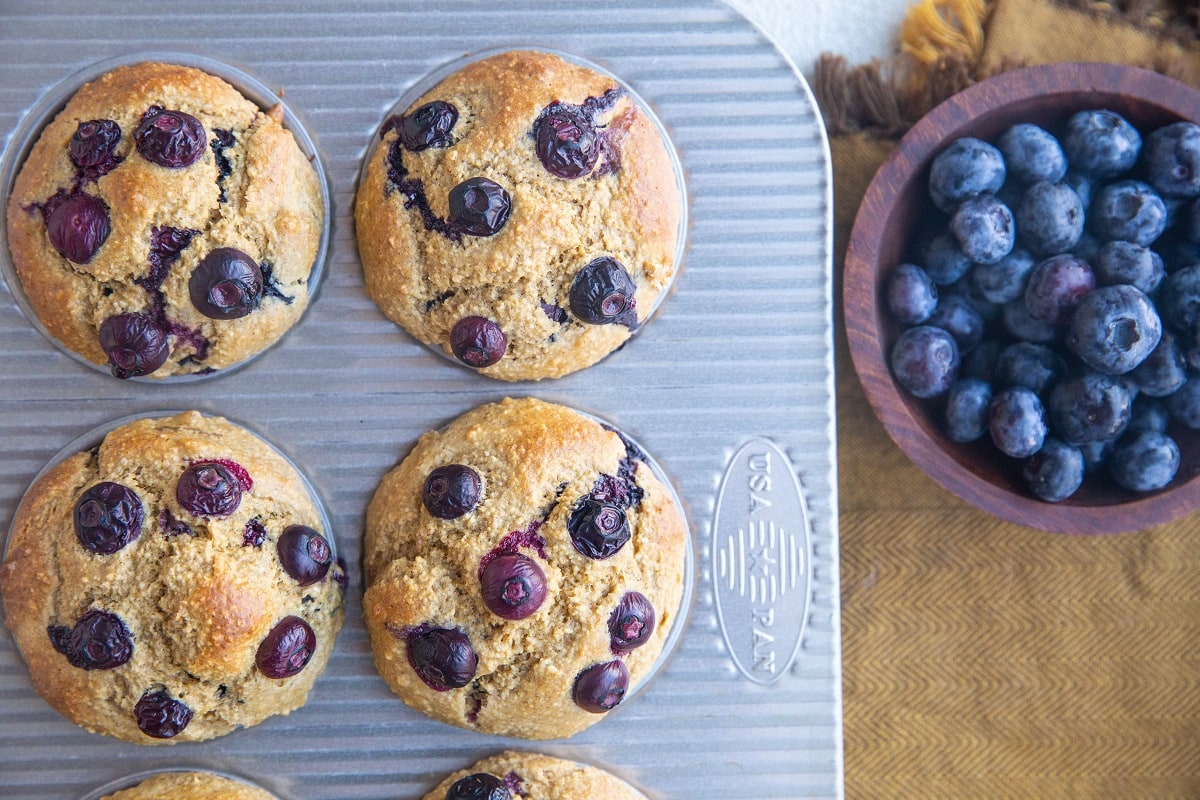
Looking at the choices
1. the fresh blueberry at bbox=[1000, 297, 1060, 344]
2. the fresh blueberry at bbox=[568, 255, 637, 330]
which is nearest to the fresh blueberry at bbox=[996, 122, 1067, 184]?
the fresh blueberry at bbox=[1000, 297, 1060, 344]

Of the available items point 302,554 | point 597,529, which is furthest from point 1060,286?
point 302,554

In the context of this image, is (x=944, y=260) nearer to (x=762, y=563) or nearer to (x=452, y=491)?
(x=762, y=563)

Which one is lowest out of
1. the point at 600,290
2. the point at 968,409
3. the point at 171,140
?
the point at 968,409

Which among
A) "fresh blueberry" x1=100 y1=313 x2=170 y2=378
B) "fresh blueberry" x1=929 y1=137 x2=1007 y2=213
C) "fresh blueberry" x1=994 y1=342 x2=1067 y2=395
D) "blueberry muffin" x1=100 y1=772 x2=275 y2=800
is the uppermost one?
"fresh blueberry" x1=100 y1=313 x2=170 y2=378

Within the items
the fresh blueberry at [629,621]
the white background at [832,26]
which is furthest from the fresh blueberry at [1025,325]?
the fresh blueberry at [629,621]

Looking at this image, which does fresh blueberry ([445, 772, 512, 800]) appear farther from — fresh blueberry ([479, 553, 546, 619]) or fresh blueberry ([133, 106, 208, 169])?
fresh blueberry ([133, 106, 208, 169])

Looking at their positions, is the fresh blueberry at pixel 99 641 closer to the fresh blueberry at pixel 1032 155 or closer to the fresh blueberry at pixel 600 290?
the fresh blueberry at pixel 600 290

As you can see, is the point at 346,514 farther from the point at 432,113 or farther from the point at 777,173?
the point at 777,173
